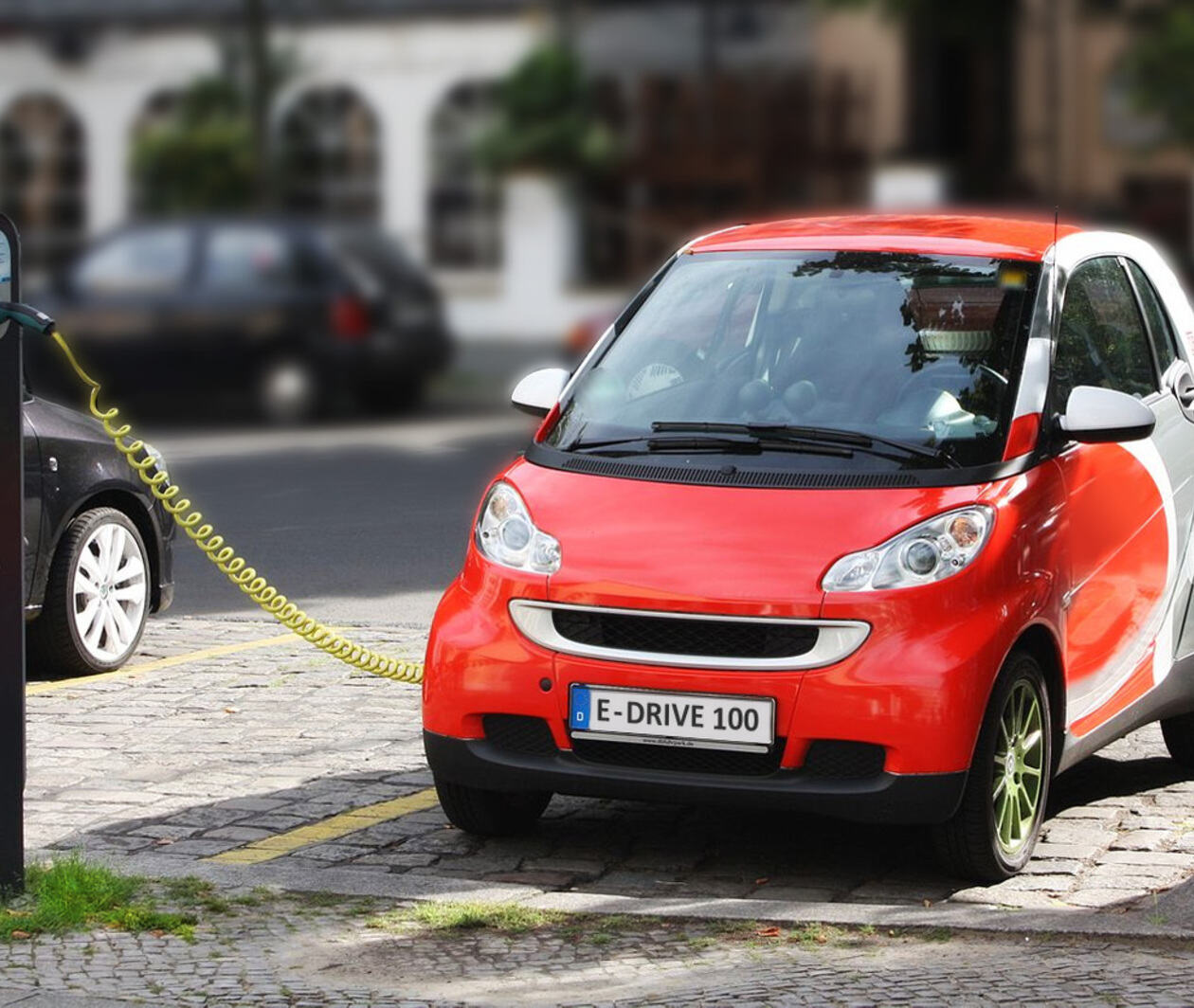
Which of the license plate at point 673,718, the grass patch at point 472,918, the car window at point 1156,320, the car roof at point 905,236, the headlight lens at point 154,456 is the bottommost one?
the grass patch at point 472,918

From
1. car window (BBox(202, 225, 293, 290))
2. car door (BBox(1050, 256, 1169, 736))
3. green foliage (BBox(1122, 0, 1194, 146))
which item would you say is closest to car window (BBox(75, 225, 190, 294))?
car window (BBox(202, 225, 293, 290))

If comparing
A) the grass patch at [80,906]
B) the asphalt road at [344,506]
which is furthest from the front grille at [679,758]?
the asphalt road at [344,506]

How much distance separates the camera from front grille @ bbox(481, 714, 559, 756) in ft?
22.1

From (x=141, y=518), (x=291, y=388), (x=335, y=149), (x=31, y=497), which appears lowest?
(x=291, y=388)

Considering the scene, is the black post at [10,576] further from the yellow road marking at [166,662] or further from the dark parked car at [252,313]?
the dark parked car at [252,313]

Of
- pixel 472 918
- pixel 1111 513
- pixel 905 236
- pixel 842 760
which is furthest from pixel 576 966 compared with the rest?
pixel 905 236

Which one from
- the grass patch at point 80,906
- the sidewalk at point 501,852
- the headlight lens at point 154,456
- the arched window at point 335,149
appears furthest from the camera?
the arched window at point 335,149

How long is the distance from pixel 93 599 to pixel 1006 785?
4237 mm

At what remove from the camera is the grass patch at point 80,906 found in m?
6.20

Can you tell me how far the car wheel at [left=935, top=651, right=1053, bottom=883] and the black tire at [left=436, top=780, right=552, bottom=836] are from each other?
3.78 feet

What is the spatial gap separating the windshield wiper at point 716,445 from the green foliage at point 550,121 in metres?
26.5

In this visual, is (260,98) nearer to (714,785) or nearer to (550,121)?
(550,121)

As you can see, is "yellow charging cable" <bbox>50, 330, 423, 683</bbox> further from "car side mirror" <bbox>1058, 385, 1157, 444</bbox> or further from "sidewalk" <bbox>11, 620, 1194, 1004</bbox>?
"car side mirror" <bbox>1058, 385, 1157, 444</bbox>

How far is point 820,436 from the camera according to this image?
6.96 meters
